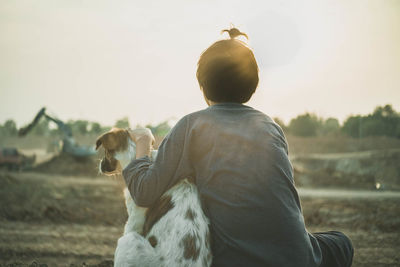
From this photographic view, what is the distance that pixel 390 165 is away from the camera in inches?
1066

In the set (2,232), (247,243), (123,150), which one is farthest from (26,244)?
(247,243)

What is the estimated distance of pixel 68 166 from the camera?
2827cm

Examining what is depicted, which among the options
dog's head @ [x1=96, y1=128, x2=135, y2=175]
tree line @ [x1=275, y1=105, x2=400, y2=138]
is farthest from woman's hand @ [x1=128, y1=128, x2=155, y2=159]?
tree line @ [x1=275, y1=105, x2=400, y2=138]

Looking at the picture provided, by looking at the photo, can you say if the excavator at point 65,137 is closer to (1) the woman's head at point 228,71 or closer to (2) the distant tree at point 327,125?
(1) the woman's head at point 228,71

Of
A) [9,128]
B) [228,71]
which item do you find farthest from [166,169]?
[9,128]

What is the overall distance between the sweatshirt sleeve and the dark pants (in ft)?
3.72

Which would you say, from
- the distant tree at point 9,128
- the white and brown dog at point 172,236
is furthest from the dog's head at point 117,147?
the distant tree at point 9,128

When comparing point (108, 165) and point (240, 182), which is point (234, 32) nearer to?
point (240, 182)

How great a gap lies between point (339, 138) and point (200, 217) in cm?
4195

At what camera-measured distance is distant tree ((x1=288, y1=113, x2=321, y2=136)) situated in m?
49.5

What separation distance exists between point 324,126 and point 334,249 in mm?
51186

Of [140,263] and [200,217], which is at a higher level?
[200,217]

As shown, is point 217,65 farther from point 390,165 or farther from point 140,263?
point 390,165

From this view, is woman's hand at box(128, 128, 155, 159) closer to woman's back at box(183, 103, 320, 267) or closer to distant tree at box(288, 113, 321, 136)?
woman's back at box(183, 103, 320, 267)
